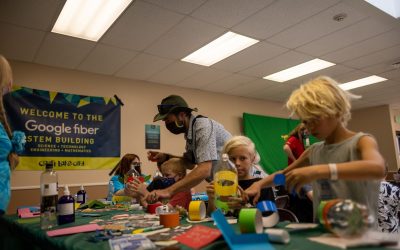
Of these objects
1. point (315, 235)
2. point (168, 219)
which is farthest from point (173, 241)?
point (315, 235)

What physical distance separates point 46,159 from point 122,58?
173 centimetres

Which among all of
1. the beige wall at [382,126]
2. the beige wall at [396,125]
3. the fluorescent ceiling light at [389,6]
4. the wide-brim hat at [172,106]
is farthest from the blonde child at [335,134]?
the beige wall at [396,125]

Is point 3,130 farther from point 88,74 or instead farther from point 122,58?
point 88,74

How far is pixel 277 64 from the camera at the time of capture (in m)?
4.46

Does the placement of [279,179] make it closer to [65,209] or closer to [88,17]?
[65,209]

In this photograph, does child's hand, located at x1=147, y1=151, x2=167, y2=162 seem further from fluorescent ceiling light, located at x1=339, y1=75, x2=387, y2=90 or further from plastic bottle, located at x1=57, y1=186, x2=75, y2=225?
fluorescent ceiling light, located at x1=339, y1=75, x2=387, y2=90

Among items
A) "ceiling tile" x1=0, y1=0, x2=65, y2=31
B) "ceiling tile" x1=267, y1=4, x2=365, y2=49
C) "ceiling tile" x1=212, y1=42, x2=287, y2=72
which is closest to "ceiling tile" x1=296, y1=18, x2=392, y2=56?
"ceiling tile" x1=267, y1=4, x2=365, y2=49

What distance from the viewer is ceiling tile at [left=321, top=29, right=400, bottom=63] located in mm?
3746

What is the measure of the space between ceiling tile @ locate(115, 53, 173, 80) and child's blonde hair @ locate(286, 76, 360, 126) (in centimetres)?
319

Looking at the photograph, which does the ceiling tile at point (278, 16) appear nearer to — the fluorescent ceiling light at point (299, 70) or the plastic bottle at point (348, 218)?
the fluorescent ceiling light at point (299, 70)

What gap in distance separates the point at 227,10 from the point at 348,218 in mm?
2607

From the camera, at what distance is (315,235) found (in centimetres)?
78

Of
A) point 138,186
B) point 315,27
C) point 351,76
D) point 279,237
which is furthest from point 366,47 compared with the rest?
point 279,237

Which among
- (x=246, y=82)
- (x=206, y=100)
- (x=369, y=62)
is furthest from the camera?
(x=206, y=100)
